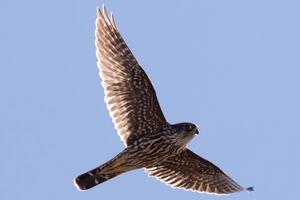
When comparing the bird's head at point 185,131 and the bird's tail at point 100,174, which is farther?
the bird's head at point 185,131

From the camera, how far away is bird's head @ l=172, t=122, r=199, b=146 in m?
16.8

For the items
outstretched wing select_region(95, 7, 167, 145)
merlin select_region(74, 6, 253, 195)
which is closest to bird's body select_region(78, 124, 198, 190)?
merlin select_region(74, 6, 253, 195)

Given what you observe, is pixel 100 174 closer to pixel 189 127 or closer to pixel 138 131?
pixel 138 131

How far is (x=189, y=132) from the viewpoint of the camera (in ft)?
55.0

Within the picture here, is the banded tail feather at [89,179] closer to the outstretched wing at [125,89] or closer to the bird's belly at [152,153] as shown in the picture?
the bird's belly at [152,153]

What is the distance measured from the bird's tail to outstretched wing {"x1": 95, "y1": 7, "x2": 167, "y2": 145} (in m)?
0.62

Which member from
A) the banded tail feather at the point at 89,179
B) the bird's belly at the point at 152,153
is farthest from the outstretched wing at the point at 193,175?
the banded tail feather at the point at 89,179

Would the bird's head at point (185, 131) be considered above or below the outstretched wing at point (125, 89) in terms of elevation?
below

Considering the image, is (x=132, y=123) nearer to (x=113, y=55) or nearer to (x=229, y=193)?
(x=113, y=55)

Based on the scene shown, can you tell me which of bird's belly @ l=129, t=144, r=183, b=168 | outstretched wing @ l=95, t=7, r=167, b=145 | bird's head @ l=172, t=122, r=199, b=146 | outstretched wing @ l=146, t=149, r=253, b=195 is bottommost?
outstretched wing @ l=146, t=149, r=253, b=195

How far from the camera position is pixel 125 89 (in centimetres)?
1742

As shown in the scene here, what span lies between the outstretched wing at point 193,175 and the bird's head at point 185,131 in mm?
1022

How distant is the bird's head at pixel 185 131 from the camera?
660 inches

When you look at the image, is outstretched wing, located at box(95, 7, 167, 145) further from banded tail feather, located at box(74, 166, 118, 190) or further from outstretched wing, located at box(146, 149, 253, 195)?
outstretched wing, located at box(146, 149, 253, 195)
